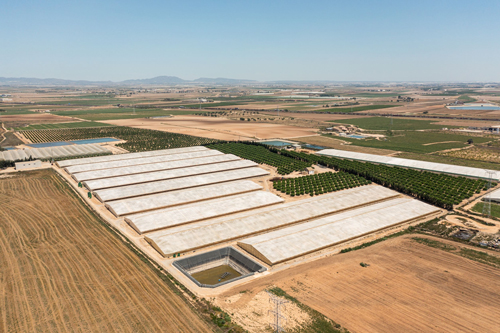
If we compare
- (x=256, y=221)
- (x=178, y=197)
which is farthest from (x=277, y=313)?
(x=178, y=197)

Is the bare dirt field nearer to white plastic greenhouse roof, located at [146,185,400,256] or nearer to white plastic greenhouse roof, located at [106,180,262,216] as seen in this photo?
white plastic greenhouse roof, located at [106,180,262,216]

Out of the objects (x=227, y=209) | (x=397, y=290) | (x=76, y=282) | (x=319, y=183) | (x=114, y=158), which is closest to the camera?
(x=397, y=290)

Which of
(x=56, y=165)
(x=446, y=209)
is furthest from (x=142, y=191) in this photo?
(x=446, y=209)

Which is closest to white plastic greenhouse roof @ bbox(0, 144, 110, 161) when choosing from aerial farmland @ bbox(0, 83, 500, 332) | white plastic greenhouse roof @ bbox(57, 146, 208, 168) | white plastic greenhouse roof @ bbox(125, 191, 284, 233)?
aerial farmland @ bbox(0, 83, 500, 332)

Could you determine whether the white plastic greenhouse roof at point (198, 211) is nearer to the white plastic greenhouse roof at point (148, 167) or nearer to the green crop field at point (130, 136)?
the white plastic greenhouse roof at point (148, 167)

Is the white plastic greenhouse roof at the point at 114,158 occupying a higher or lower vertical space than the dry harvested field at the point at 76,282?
higher

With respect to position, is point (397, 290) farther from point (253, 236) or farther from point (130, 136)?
point (130, 136)

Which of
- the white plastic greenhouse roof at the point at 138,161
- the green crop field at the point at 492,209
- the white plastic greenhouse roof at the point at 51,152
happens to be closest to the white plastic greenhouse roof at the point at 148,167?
the white plastic greenhouse roof at the point at 138,161

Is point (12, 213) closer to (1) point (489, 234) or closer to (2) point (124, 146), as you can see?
(2) point (124, 146)
